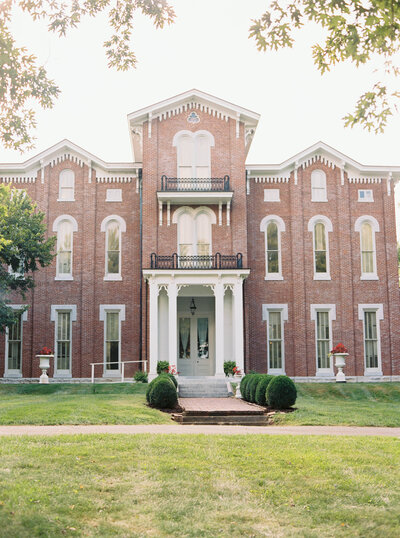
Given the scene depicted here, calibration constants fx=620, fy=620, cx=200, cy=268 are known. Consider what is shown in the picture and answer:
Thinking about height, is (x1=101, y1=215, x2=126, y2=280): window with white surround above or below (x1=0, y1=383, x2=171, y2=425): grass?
above

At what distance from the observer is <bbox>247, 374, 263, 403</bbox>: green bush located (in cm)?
1862

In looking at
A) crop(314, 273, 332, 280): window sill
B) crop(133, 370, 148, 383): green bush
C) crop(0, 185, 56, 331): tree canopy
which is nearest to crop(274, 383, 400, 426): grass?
crop(314, 273, 332, 280): window sill

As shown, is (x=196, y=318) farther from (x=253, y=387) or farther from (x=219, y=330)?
(x=253, y=387)

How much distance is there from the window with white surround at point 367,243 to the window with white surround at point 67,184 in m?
13.1

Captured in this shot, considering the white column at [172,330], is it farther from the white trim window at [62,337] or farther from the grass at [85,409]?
the white trim window at [62,337]

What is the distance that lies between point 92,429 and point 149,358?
38.8 ft

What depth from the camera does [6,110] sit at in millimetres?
10273

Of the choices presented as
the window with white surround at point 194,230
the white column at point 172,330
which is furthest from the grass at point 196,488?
the window with white surround at point 194,230

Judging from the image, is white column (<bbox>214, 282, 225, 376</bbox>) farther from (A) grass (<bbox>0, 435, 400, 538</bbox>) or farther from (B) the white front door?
(A) grass (<bbox>0, 435, 400, 538</bbox>)

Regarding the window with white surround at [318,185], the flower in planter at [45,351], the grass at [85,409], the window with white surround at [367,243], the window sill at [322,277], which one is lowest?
the grass at [85,409]

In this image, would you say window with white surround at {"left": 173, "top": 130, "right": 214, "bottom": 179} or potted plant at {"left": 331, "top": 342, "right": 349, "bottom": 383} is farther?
window with white surround at {"left": 173, "top": 130, "right": 214, "bottom": 179}

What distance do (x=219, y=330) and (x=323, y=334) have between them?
5819 millimetres

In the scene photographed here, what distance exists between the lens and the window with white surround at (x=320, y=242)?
28.2m

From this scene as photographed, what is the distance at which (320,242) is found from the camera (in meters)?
28.4
